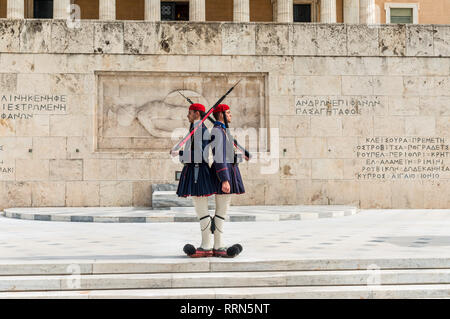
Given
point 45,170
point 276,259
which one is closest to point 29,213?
point 45,170

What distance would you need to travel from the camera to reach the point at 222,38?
18891 mm

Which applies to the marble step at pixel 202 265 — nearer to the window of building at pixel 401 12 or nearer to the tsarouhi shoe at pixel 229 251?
the tsarouhi shoe at pixel 229 251

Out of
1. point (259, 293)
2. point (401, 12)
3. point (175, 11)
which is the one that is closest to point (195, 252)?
point (259, 293)

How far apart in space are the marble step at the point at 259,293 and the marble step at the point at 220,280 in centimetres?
12

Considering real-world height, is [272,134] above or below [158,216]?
above

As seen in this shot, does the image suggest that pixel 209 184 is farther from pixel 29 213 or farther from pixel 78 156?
pixel 78 156

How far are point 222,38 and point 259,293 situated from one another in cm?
1394

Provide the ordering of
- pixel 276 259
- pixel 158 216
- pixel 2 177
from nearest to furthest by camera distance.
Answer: pixel 276 259 → pixel 158 216 → pixel 2 177

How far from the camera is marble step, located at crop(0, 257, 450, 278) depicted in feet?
23.1

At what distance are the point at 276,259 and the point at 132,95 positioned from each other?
41.3ft

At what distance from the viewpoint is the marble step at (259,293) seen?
249 inches

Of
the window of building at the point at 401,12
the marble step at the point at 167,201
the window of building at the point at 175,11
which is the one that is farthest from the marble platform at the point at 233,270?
the window of building at the point at 401,12
